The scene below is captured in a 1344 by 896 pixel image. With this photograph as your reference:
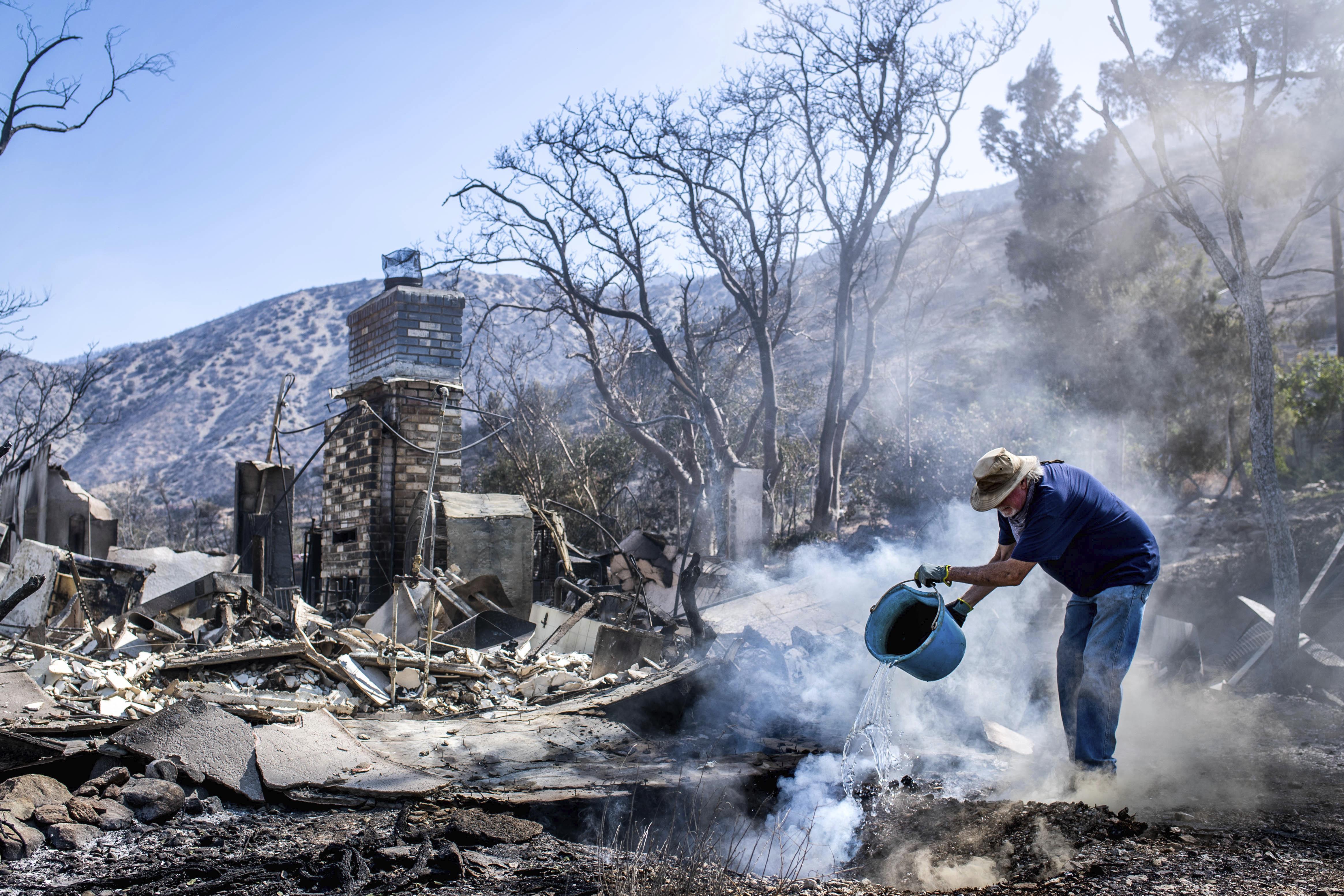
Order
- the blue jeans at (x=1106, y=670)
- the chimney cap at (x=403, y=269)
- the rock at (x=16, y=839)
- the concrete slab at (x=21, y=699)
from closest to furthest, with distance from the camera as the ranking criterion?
the rock at (x=16, y=839)
the blue jeans at (x=1106, y=670)
the concrete slab at (x=21, y=699)
the chimney cap at (x=403, y=269)

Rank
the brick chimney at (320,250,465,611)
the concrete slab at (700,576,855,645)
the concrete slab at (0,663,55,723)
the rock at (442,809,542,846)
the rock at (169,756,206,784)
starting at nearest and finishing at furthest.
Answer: the rock at (442,809,542,846) < the rock at (169,756,206,784) < the concrete slab at (0,663,55,723) < the concrete slab at (700,576,855,645) < the brick chimney at (320,250,465,611)

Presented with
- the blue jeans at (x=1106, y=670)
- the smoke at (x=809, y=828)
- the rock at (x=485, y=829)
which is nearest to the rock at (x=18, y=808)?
the rock at (x=485, y=829)

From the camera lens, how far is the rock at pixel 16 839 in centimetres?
283

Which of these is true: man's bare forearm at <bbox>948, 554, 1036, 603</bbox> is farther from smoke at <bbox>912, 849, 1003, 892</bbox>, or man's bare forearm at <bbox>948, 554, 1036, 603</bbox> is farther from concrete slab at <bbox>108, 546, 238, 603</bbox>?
concrete slab at <bbox>108, 546, 238, 603</bbox>

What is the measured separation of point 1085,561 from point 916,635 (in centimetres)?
82

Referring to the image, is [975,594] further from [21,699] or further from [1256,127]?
[1256,127]

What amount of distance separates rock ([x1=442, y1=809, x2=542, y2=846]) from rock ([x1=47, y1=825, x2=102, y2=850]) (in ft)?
4.04

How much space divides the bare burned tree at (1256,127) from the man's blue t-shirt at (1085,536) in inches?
173

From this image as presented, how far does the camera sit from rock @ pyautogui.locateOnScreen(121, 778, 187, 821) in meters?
3.19

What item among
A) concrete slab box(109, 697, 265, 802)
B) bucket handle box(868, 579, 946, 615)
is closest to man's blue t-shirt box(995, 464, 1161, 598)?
bucket handle box(868, 579, 946, 615)

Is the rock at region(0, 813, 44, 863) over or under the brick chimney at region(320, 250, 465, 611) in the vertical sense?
under

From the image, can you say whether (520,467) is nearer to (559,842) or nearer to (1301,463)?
(559,842)

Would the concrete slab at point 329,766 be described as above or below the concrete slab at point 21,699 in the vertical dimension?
below

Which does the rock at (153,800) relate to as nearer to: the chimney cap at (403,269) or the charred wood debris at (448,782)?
the charred wood debris at (448,782)
